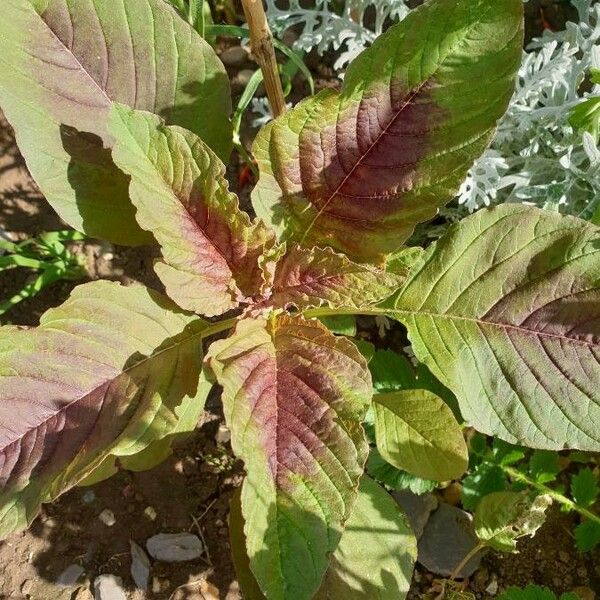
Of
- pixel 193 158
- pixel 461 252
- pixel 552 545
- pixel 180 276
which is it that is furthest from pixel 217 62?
pixel 552 545

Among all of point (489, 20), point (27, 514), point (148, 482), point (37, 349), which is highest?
point (489, 20)

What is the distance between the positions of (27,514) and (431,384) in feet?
2.77

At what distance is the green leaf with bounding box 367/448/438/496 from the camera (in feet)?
4.98

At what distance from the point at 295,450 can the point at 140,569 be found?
0.87m

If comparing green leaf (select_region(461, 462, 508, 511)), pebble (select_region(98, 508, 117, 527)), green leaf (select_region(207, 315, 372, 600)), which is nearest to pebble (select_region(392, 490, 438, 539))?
green leaf (select_region(461, 462, 508, 511))

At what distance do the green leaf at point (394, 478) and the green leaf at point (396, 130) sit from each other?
53 centimetres

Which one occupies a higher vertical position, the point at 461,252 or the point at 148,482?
the point at 461,252

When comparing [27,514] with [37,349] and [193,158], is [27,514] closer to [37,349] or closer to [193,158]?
[37,349]

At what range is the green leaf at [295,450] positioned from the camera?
1025mm

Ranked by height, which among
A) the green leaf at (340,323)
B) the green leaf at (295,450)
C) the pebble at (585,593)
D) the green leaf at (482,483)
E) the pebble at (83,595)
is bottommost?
the pebble at (585,593)

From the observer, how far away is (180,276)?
1.13 m

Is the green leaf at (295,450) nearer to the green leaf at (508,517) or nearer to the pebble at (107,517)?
the green leaf at (508,517)

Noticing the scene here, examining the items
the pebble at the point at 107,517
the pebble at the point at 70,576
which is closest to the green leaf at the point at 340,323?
the pebble at the point at 107,517

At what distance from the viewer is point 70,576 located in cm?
173
